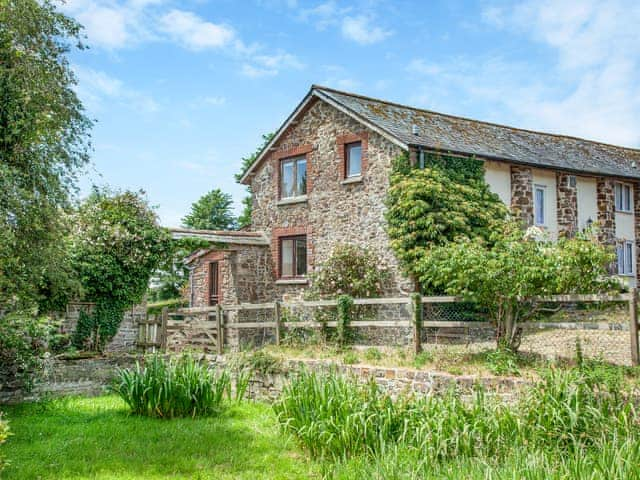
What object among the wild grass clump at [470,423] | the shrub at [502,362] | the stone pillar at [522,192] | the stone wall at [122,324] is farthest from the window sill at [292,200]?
the wild grass clump at [470,423]

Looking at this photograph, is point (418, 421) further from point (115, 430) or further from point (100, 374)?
point (100, 374)

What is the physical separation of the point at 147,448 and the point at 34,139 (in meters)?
5.49

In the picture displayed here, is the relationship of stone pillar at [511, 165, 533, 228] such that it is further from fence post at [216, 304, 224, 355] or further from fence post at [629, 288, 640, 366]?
fence post at [629, 288, 640, 366]

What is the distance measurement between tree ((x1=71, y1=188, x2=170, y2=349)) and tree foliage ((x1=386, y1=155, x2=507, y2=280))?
275 inches

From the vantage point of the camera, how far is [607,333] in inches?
648

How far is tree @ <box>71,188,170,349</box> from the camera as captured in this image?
18625 mm

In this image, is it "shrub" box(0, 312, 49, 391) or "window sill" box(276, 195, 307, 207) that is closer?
"shrub" box(0, 312, 49, 391)

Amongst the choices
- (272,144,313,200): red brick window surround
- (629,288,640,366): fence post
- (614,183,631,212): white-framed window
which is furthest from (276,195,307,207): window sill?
(629,288,640,366): fence post

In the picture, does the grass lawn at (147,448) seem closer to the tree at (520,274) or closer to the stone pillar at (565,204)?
the tree at (520,274)

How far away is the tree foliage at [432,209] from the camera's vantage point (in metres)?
18.0

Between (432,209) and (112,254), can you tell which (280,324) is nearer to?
(432,209)

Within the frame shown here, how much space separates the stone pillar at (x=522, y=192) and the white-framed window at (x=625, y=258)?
5190mm

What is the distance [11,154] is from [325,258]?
11.3 meters

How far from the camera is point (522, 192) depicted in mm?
21078
